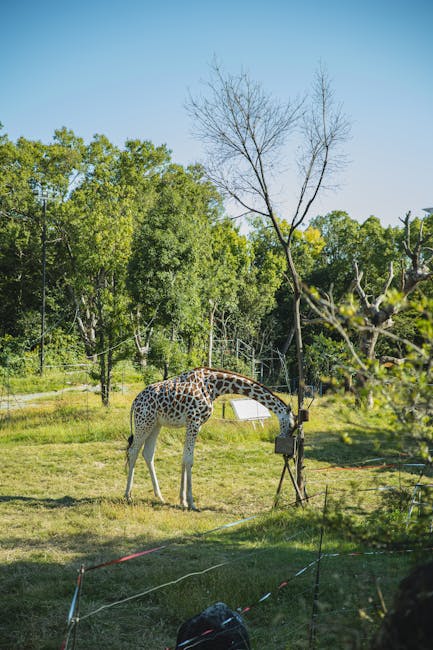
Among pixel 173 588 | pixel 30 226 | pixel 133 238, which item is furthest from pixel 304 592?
pixel 30 226

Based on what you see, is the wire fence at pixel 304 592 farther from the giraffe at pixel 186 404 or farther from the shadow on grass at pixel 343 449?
the shadow on grass at pixel 343 449

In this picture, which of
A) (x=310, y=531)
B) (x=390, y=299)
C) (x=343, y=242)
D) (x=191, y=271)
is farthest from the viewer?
(x=343, y=242)

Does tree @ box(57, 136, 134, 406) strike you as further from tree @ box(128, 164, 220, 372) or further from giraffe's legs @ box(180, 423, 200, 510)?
giraffe's legs @ box(180, 423, 200, 510)

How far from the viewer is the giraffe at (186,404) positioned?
918 cm

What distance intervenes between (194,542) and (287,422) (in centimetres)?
246

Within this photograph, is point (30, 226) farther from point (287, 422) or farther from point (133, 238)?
point (287, 422)

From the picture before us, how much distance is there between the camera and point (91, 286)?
1844cm

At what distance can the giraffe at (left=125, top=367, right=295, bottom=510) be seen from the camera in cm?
918

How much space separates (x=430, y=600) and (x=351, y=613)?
251 centimetres

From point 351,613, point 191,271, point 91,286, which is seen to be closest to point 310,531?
point 351,613

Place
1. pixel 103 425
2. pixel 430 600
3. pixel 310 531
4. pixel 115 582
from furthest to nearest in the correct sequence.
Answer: pixel 103 425 → pixel 310 531 → pixel 115 582 → pixel 430 600

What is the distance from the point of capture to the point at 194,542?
7.21 meters

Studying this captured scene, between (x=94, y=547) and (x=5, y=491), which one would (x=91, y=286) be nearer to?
(x=5, y=491)

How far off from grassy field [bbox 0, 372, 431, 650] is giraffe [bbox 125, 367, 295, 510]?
0.73m
